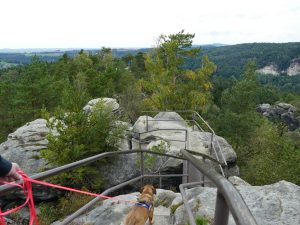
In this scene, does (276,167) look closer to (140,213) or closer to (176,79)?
(176,79)

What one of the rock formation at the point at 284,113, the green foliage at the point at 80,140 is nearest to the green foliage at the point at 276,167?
the green foliage at the point at 80,140

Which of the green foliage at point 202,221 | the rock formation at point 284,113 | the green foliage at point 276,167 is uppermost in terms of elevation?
the green foliage at point 202,221

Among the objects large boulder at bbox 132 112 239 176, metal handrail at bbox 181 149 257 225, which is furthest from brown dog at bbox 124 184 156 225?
large boulder at bbox 132 112 239 176

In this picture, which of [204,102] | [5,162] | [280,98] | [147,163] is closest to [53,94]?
[204,102]

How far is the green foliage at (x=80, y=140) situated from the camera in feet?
46.9

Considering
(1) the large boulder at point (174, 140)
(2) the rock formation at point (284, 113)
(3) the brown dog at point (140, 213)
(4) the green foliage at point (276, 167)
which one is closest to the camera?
(3) the brown dog at point (140, 213)

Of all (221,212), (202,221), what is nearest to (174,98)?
(202,221)

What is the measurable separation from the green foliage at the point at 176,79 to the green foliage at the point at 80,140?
64.3 ft

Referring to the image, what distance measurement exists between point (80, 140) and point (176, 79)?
84.9 feet

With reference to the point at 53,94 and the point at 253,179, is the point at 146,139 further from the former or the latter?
the point at 53,94

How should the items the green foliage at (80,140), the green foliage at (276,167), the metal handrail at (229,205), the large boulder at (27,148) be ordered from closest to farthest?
the metal handrail at (229,205), the green foliage at (80,140), the large boulder at (27,148), the green foliage at (276,167)

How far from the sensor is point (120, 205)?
6.05 metres

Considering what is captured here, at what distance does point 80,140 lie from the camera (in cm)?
1466

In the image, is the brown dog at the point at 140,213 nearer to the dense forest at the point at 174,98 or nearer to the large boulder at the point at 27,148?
the large boulder at the point at 27,148
